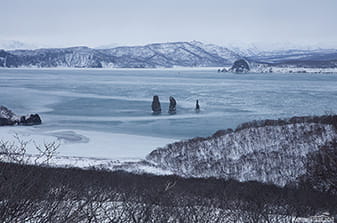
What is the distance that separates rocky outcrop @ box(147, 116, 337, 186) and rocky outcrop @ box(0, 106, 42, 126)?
36.6ft

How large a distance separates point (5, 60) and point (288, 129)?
13919 cm

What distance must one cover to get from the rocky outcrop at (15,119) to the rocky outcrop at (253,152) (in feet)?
36.6

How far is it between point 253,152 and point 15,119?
17065 mm

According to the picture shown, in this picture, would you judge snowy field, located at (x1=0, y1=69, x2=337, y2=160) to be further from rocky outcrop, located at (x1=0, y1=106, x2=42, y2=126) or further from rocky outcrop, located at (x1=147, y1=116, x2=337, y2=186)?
rocky outcrop, located at (x1=147, y1=116, x2=337, y2=186)

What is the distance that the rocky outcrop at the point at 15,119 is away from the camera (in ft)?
91.7

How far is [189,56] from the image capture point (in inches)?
7407

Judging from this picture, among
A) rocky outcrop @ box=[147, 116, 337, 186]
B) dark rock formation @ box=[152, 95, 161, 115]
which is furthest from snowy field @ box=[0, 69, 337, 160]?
rocky outcrop @ box=[147, 116, 337, 186]

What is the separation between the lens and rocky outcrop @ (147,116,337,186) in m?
18.4

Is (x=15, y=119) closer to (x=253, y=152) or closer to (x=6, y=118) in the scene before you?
(x=6, y=118)

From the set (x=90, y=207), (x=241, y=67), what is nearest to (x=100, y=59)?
(x=241, y=67)

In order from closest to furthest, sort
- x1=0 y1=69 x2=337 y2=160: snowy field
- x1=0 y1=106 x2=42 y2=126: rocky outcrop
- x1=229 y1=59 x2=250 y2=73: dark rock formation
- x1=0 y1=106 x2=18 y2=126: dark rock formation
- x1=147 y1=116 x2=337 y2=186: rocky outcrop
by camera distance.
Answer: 1. x1=147 y1=116 x2=337 y2=186: rocky outcrop
2. x1=0 y1=69 x2=337 y2=160: snowy field
3. x1=0 y1=106 x2=42 y2=126: rocky outcrop
4. x1=0 y1=106 x2=18 y2=126: dark rock formation
5. x1=229 y1=59 x2=250 y2=73: dark rock formation

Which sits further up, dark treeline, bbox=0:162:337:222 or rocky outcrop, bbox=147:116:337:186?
dark treeline, bbox=0:162:337:222

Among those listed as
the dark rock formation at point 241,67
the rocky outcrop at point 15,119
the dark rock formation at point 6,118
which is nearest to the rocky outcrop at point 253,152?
the rocky outcrop at point 15,119

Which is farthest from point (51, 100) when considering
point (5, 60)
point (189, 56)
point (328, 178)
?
point (189, 56)
